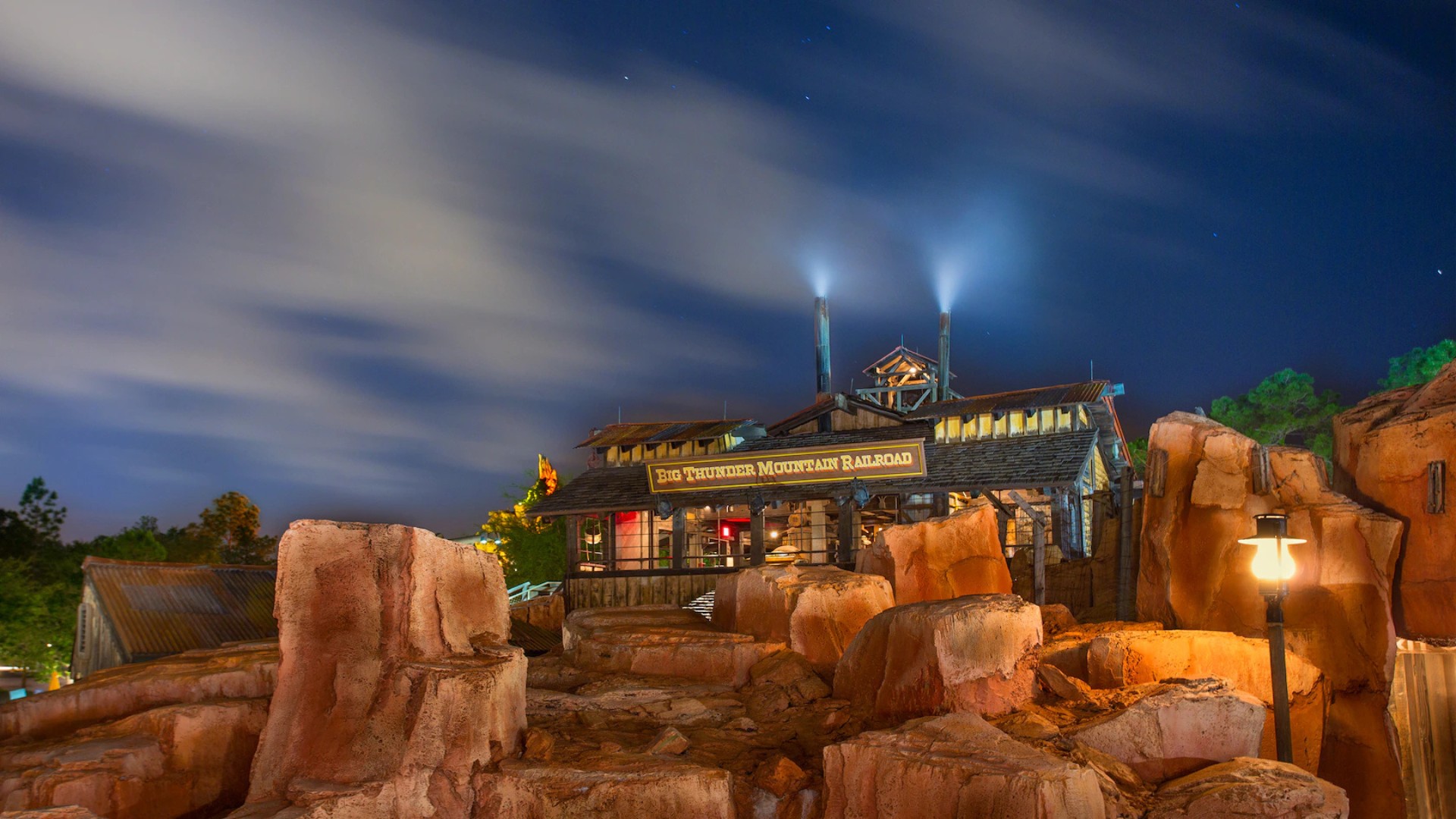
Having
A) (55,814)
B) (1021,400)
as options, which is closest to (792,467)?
(1021,400)

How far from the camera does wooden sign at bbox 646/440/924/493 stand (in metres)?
24.5

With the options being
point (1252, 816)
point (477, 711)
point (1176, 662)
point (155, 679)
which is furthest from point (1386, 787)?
point (155, 679)

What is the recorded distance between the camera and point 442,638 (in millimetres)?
10602

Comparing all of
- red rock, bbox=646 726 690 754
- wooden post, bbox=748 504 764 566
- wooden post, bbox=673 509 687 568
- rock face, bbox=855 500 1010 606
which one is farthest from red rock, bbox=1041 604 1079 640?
wooden post, bbox=673 509 687 568

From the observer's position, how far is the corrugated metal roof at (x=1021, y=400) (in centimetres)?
2680

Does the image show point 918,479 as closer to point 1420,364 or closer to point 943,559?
point 943,559

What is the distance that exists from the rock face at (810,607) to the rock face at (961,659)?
8.24 feet

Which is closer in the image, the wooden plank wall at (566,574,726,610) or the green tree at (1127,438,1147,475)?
the wooden plank wall at (566,574,726,610)

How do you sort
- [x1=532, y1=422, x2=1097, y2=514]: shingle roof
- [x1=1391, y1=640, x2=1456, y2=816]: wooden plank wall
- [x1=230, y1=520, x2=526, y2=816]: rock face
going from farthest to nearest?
[x1=532, y1=422, x2=1097, y2=514]: shingle roof, [x1=1391, y1=640, x2=1456, y2=816]: wooden plank wall, [x1=230, y1=520, x2=526, y2=816]: rock face

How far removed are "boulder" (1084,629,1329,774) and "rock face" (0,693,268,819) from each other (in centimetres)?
993

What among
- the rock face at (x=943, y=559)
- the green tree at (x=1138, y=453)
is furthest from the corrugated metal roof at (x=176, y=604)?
the green tree at (x=1138, y=453)

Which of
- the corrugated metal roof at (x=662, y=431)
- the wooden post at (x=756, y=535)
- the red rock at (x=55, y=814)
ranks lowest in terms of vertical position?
the red rock at (x=55, y=814)

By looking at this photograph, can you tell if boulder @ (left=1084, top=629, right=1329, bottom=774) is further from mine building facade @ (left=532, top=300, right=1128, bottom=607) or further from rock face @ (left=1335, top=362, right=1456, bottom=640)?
mine building facade @ (left=532, top=300, right=1128, bottom=607)

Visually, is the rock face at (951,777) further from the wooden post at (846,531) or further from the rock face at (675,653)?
the wooden post at (846,531)
